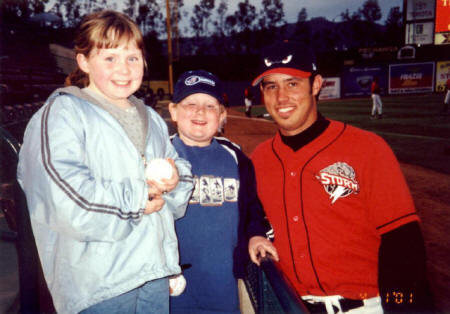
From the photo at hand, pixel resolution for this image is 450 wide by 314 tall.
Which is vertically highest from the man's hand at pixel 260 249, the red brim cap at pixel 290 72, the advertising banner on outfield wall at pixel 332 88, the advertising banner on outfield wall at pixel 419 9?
the advertising banner on outfield wall at pixel 419 9

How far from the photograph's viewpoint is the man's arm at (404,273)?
6.03ft

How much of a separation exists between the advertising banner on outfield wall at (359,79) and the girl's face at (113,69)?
40.8m

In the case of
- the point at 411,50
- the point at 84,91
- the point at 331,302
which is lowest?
the point at 331,302

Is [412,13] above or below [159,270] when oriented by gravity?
above

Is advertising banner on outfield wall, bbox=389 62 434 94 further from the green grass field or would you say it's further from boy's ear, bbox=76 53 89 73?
boy's ear, bbox=76 53 89 73

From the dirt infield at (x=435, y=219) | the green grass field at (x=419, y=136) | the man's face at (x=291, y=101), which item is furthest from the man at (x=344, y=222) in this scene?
the green grass field at (x=419, y=136)

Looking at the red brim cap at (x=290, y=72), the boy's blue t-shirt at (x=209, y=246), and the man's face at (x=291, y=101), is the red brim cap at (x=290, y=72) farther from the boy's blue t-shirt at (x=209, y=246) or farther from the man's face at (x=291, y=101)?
the boy's blue t-shirt at (x=209, y=246)

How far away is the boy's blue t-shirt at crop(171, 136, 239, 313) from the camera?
217cm

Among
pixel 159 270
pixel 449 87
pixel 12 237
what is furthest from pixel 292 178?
pixel 449 87

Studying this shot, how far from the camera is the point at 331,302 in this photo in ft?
6.52

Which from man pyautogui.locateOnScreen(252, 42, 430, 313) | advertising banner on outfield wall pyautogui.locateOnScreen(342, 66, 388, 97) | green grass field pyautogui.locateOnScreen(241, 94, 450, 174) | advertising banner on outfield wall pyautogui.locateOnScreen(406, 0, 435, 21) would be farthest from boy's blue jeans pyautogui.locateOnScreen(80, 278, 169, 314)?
advertising banner on outfield wall pyautogui.locateOnScreen(342, 66, 388, 97)

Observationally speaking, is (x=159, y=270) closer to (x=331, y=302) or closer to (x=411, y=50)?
(x=331, y=302)

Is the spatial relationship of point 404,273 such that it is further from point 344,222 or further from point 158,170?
point 158,170

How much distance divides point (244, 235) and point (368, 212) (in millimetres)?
761
